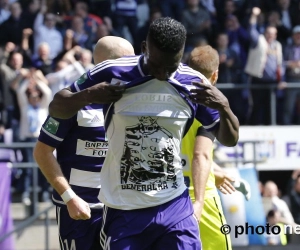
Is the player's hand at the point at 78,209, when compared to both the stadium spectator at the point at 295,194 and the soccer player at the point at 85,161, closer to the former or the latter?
the soccer player at the point at 85,161

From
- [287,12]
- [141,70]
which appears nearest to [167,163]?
[141,70]

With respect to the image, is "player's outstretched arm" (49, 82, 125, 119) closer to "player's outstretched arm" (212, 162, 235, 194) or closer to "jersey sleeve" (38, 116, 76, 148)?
"jersey sleeve" (38, 116, 76, 148)

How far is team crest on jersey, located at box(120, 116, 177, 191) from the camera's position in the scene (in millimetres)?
4727

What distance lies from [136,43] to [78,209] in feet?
33.3

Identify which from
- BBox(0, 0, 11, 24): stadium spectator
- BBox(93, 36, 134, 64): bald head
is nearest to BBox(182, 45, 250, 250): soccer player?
BBox(93, 36, 134, 64): bald head

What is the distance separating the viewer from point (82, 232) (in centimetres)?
584

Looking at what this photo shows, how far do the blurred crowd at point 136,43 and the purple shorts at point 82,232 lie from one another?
7223 millimetres

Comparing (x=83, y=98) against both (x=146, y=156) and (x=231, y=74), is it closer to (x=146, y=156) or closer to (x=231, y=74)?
(x=146, y=156)

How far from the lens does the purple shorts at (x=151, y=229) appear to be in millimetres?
4758

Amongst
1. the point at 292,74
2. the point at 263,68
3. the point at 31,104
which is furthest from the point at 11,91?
the point at 292,74

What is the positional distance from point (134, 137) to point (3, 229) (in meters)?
6.75

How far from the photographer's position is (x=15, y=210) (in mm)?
12742

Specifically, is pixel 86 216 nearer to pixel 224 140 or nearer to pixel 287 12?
pixel 224 140

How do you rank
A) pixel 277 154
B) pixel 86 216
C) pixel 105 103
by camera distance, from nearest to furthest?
pixel 105 103 < pixel 86 216 < pixel 277 154
